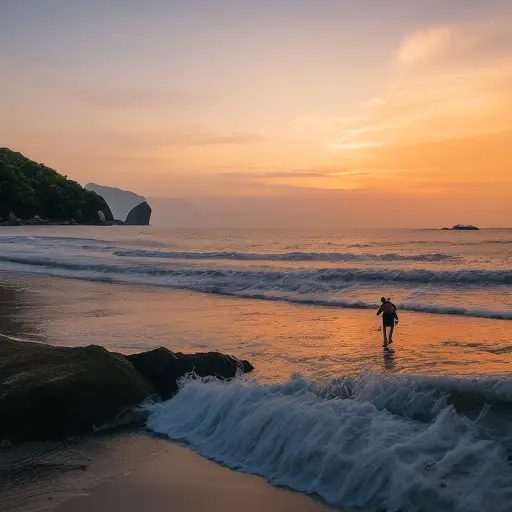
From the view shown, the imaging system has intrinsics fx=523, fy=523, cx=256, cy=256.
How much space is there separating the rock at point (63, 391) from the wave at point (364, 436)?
540mm

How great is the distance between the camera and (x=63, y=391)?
19.2 ft

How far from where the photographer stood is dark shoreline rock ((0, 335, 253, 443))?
5633 millimetres

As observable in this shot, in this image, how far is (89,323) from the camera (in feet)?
42.2

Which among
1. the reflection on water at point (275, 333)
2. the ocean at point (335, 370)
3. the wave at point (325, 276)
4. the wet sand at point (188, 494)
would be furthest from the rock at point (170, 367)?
the wave at point (325, 276)

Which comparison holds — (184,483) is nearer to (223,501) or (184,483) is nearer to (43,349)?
(223,501)

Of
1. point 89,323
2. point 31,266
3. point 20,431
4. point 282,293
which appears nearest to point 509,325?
point 282,293

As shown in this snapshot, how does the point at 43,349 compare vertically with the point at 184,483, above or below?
above

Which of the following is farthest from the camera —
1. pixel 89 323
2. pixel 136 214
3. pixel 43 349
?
pixel 136 214

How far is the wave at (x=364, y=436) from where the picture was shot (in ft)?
13.7

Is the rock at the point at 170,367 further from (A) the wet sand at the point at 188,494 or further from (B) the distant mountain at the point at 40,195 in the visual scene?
(B) the distant mountain at the point at 40,195

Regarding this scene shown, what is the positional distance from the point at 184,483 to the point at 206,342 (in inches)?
245

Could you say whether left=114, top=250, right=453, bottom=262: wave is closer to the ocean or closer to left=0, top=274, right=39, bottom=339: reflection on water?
the ocean

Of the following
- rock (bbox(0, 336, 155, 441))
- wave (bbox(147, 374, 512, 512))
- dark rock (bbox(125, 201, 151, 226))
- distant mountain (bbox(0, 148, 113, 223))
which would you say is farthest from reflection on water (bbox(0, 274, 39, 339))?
dark rock (bbox(125, 201, 151, 226))

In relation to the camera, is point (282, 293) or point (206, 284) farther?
point (206, 284)
